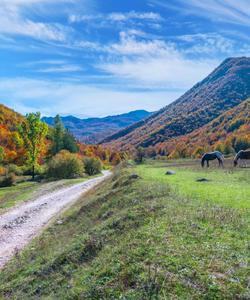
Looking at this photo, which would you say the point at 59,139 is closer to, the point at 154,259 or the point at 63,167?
the point at 63,167

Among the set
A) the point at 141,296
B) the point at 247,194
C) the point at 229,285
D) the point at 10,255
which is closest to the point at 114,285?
the point at 141,296

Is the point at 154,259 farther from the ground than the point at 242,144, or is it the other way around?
the point at 242,144

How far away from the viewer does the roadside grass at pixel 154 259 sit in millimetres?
11508

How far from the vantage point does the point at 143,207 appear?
21.1 meters

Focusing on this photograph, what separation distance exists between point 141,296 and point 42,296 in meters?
5.14

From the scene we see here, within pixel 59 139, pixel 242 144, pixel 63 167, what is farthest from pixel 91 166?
pixel 242 144

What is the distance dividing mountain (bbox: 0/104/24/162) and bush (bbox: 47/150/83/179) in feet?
31.5

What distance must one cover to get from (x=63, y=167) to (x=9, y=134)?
55176 millimetres

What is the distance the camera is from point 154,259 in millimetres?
13047

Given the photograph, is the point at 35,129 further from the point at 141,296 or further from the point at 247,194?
the point at 141,296

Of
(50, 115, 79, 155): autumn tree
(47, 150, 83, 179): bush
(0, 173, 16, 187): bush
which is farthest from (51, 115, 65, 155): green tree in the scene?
(0, 173, 16, 187): bush

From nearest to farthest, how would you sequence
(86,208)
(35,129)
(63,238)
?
(63,238), (86,208), (35,129)

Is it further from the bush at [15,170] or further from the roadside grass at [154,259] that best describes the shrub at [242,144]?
the roadside grass at [154,259]

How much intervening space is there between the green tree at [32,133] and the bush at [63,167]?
15.0ft
